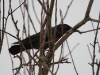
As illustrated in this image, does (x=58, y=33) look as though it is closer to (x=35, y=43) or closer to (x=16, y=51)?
(x=35, y=43)

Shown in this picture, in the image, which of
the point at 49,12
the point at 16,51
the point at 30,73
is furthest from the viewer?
the point at 16,51

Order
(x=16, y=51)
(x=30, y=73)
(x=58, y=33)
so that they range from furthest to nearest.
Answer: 1. (x=58, y=33)
2. (x=16, y=51)
3. (x=30, y=73)

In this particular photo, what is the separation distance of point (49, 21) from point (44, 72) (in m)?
0.49

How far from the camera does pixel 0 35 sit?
173 cm

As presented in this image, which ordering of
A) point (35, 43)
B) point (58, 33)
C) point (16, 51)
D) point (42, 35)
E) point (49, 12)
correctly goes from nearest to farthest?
point (49, 12) → point (42, 35) → point (16, 51) → point (35, 43) → point (58, 33)

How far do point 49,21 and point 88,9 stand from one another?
31cm

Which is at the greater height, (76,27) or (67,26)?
(67,26)

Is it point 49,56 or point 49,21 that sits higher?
point 49,21

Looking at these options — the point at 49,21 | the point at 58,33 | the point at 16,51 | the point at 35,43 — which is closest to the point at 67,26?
the point at 58,33

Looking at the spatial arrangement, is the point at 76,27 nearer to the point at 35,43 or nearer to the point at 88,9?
the point at 88,9

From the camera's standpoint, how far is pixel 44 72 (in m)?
1.71

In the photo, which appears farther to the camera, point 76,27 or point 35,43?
point 35,43

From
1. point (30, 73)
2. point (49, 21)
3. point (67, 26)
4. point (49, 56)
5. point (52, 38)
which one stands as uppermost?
point (67, 26)

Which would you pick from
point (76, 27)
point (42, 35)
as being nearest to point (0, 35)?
point (42, 35)
